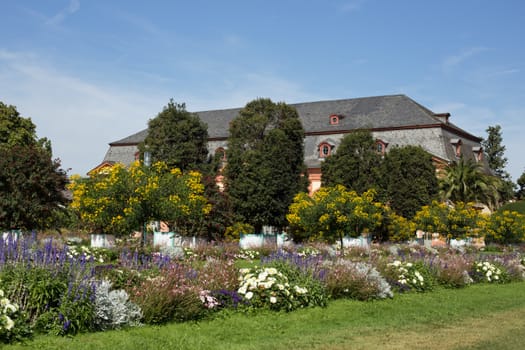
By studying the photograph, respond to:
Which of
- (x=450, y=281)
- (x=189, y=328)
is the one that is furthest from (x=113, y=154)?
(x=189, y=328)

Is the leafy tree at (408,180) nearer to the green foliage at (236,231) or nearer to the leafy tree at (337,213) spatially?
the green foliage at (236,231)

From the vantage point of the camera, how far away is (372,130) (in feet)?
174

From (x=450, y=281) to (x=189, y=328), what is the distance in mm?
9524

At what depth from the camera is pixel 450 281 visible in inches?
638

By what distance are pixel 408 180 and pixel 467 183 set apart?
11.6m

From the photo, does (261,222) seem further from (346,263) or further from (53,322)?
(53,322)

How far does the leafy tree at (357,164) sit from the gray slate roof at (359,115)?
7.75m

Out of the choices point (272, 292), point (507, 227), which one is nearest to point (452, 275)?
point (272, 292)

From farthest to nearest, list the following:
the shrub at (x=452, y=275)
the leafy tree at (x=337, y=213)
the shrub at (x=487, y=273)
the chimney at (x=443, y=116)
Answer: the chimney at (x=443, y=116) → the leafy tree at (x=337, y=213) → the shrub at (x=487, y=273) → the shrub at (x=452, y=275)

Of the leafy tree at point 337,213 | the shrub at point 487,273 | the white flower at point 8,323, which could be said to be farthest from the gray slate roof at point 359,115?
the white flower at point 8,323

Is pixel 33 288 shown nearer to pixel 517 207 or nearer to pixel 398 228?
pixel 398 228

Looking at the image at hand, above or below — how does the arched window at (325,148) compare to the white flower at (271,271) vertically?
above

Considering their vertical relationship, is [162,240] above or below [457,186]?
below

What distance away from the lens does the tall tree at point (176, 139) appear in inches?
1799
